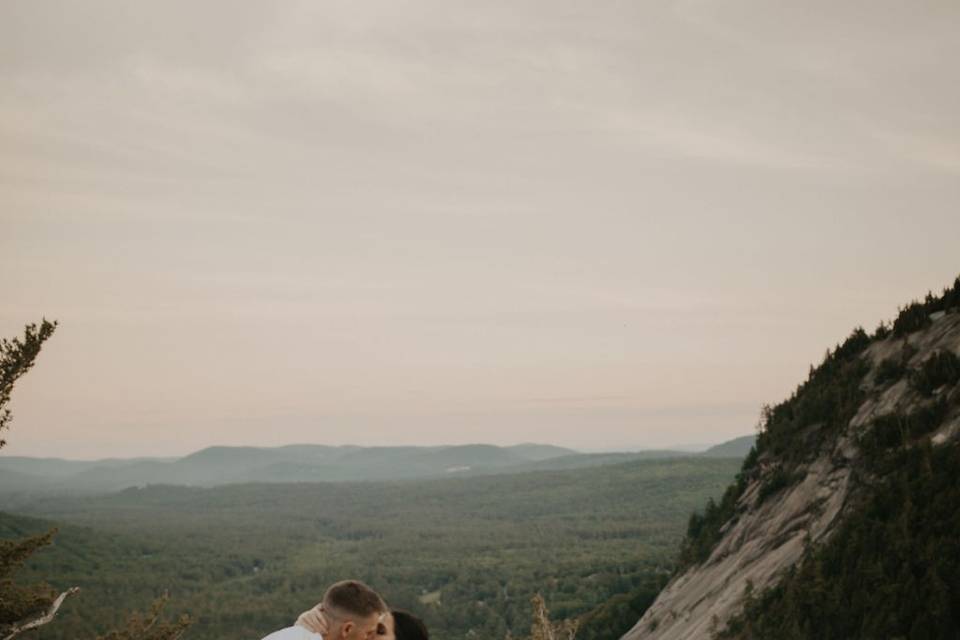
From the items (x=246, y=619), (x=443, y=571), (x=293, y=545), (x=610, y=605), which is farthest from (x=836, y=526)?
(x=293, y=545)

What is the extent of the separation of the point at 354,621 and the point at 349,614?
52mm

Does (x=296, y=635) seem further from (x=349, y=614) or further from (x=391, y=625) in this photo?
(x=391, y=625)

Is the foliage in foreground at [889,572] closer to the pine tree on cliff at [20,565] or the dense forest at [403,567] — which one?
the pine tree on cliff at [20,565]

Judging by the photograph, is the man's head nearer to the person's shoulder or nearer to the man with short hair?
the man with short hair

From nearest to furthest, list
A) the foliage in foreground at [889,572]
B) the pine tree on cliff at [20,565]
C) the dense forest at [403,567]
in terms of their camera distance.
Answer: the foliage in foreground at [889,572], the pine tree on cliff at [20,565], the dense forest at [403,567]

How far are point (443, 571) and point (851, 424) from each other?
12159 cm

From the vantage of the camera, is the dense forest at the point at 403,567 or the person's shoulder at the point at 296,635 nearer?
the person's shoulder at the point at 296,635

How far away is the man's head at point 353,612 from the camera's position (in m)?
4.81

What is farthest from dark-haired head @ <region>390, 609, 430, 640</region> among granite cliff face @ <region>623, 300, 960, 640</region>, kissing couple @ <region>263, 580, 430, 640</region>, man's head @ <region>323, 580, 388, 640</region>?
granite cliff face @ <region>623, 300, 960, 640</region>

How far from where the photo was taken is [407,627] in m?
4.91

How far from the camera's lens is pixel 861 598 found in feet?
44.5

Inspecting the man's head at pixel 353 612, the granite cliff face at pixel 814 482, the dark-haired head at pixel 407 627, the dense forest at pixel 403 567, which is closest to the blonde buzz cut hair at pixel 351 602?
the man's head at pixel 353 612

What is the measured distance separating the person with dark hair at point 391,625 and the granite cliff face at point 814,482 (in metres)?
13.3

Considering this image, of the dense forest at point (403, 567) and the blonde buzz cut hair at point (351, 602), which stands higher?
the blonde buzz cut hair at point (351, 602)
